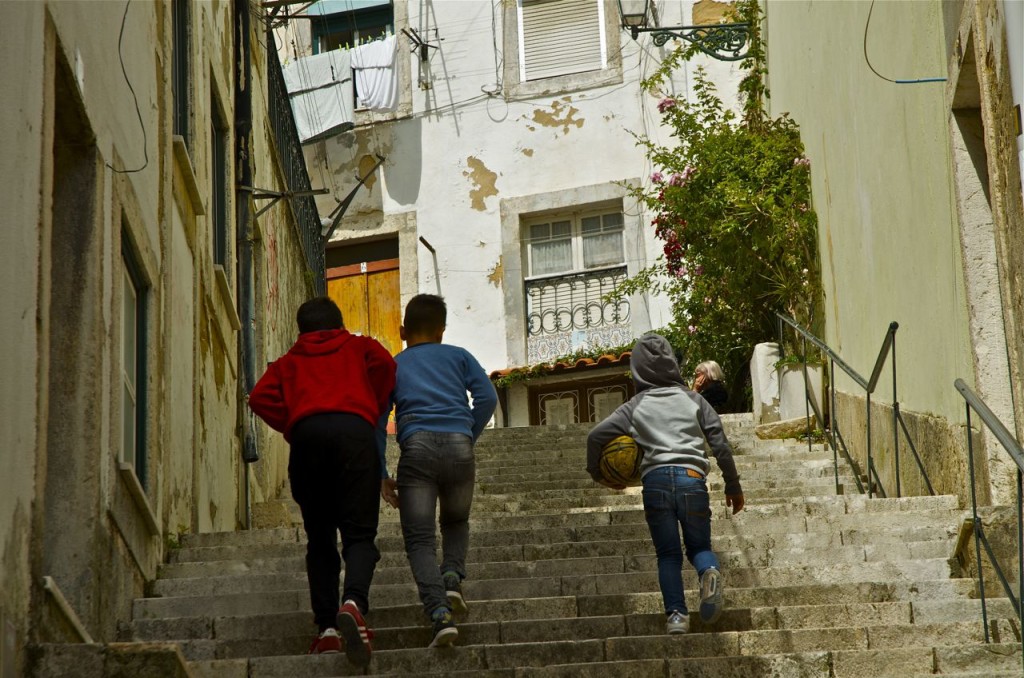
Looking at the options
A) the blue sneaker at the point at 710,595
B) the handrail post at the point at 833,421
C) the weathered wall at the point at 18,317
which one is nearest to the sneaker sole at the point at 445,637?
the blue sneaker at the point at 710,595

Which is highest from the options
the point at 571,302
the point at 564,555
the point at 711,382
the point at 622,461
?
the point at 571,302

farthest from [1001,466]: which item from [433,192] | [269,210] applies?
[433,192]

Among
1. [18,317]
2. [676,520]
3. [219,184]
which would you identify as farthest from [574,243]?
[18,317]

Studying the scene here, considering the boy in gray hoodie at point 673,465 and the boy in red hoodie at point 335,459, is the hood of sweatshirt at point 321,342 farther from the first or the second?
the boy in gray hoodie at point 673,465

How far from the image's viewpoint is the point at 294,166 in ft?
52.3

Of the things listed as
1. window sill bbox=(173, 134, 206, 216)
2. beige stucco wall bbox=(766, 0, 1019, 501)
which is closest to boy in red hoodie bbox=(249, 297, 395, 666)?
beige stucco wall bbox=(766, 0, 1019, 501)

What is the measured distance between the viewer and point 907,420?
9.21 m

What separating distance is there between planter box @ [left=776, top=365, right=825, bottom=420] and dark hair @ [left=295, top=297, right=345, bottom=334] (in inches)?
275

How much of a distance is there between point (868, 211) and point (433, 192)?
10.5 metres

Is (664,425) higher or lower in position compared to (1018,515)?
higher

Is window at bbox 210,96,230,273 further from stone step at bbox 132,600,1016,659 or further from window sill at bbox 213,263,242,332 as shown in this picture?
stone step at bbox 132,600,1016,659

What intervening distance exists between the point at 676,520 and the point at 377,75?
15.6m

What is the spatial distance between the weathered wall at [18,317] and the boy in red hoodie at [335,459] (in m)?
1.07

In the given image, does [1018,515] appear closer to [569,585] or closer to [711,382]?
[569,585]
